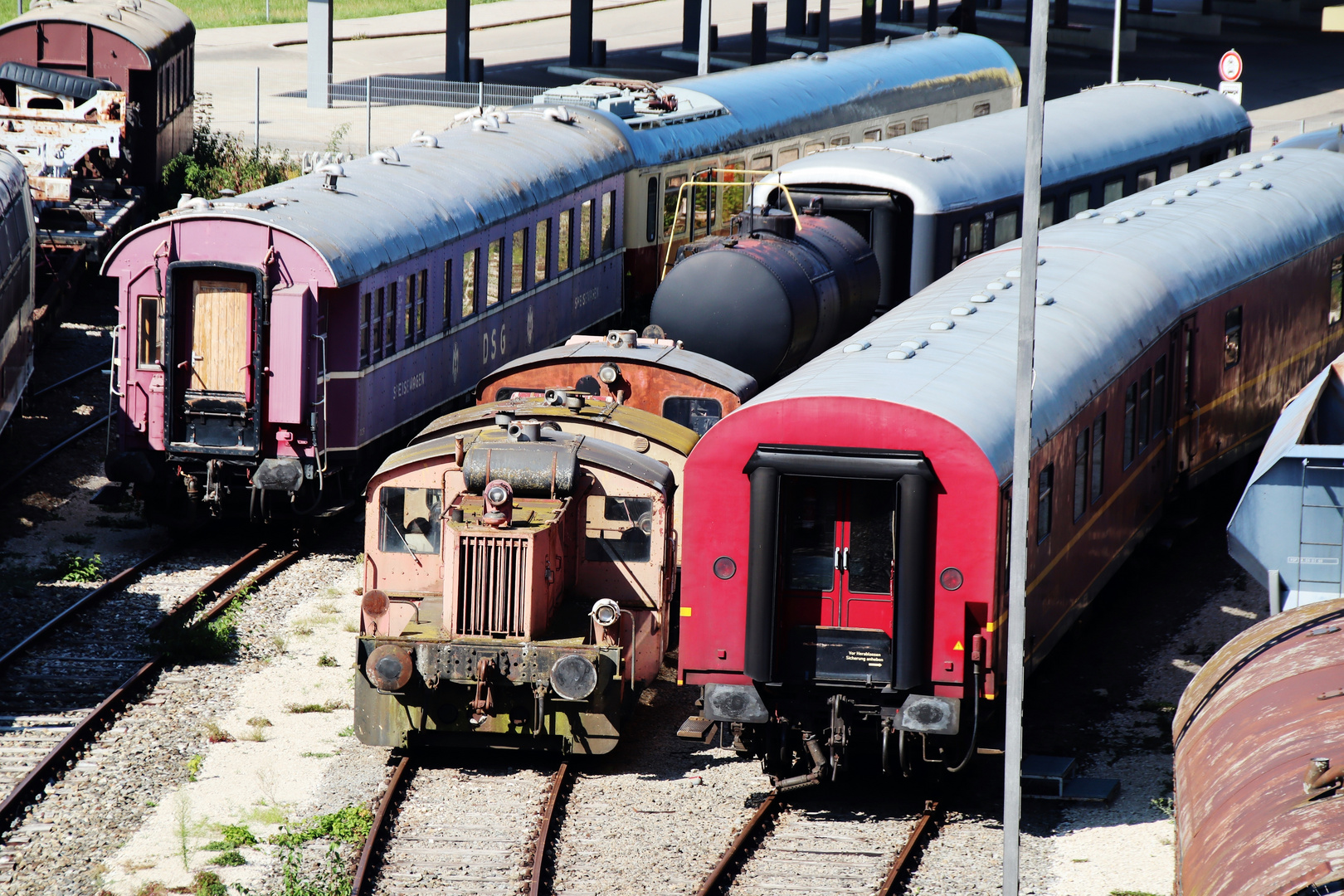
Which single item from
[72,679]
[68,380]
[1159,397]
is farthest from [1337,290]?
[68,380]

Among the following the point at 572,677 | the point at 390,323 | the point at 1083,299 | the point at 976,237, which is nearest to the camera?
the point at 572,677

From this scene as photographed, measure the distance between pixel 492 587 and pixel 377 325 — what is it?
6.43 m

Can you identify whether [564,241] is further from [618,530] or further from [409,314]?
[618,530]

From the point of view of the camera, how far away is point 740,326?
1922 centimetres

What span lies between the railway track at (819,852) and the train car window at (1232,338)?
26.3ft

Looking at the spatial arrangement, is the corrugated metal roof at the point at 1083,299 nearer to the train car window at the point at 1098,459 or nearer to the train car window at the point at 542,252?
the train car window at the point at 1098,459

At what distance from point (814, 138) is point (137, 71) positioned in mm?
11556

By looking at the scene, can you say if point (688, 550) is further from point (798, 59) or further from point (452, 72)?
point (452, 72)

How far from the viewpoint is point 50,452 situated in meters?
22.8

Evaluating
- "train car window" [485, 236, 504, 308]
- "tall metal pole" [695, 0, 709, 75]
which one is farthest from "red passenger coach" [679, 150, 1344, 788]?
"tall metal pole" [695, 0, 709, 75]

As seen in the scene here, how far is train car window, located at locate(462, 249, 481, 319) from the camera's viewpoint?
2198 centimetres

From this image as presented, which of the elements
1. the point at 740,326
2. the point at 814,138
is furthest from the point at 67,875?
the point at 814,138

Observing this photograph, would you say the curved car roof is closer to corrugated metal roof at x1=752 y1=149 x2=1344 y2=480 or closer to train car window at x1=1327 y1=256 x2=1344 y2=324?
corrugated metal roof at x1=752 y1=149 x2=1344 y2=480

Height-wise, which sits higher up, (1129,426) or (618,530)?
(1129,426)
